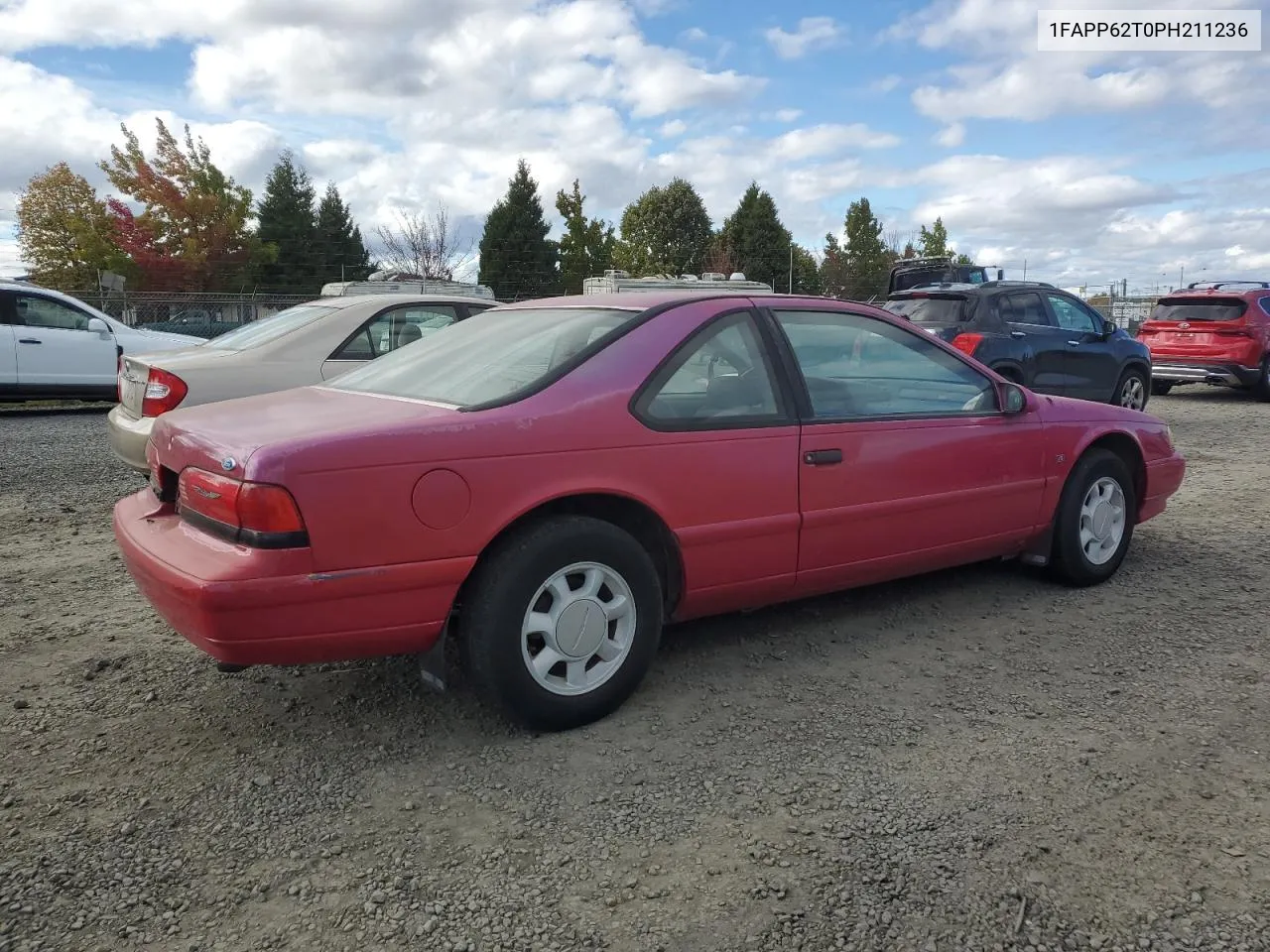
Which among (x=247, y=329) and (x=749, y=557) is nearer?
(x=749, y=557)

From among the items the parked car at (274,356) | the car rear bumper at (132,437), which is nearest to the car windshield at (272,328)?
the parked car at (274,356)

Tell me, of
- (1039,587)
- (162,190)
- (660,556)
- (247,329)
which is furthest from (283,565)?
(162,190)

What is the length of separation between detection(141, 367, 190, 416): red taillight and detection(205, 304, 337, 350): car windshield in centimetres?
77

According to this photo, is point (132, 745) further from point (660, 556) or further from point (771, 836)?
point (771, 836)

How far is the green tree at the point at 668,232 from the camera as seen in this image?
156 ft

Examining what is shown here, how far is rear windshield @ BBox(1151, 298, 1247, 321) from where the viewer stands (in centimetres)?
1451

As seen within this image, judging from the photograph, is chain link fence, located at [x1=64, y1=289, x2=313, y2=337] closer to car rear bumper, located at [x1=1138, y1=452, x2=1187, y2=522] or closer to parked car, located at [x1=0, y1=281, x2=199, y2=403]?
parked car, located at [x1=0, y1=281, x2=199, y2=403]

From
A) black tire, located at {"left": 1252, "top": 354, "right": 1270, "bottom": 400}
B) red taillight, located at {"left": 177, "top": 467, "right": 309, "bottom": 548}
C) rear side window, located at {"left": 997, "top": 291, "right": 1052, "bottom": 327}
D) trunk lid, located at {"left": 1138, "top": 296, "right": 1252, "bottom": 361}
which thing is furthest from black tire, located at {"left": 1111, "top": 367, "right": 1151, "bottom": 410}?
red taillight, located at {"left": 177, "top": 467, "right": 309, "bottom": 548}

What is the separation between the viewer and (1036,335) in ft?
34.4

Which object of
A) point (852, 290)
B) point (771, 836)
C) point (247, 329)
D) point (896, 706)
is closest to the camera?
point (771, 836)

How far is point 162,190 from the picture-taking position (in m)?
34.4

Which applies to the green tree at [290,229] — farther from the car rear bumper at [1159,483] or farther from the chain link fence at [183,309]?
the car rear bumper at [1159,483]

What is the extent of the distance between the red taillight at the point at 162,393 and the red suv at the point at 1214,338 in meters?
13.0

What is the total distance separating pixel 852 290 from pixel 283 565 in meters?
41.5
